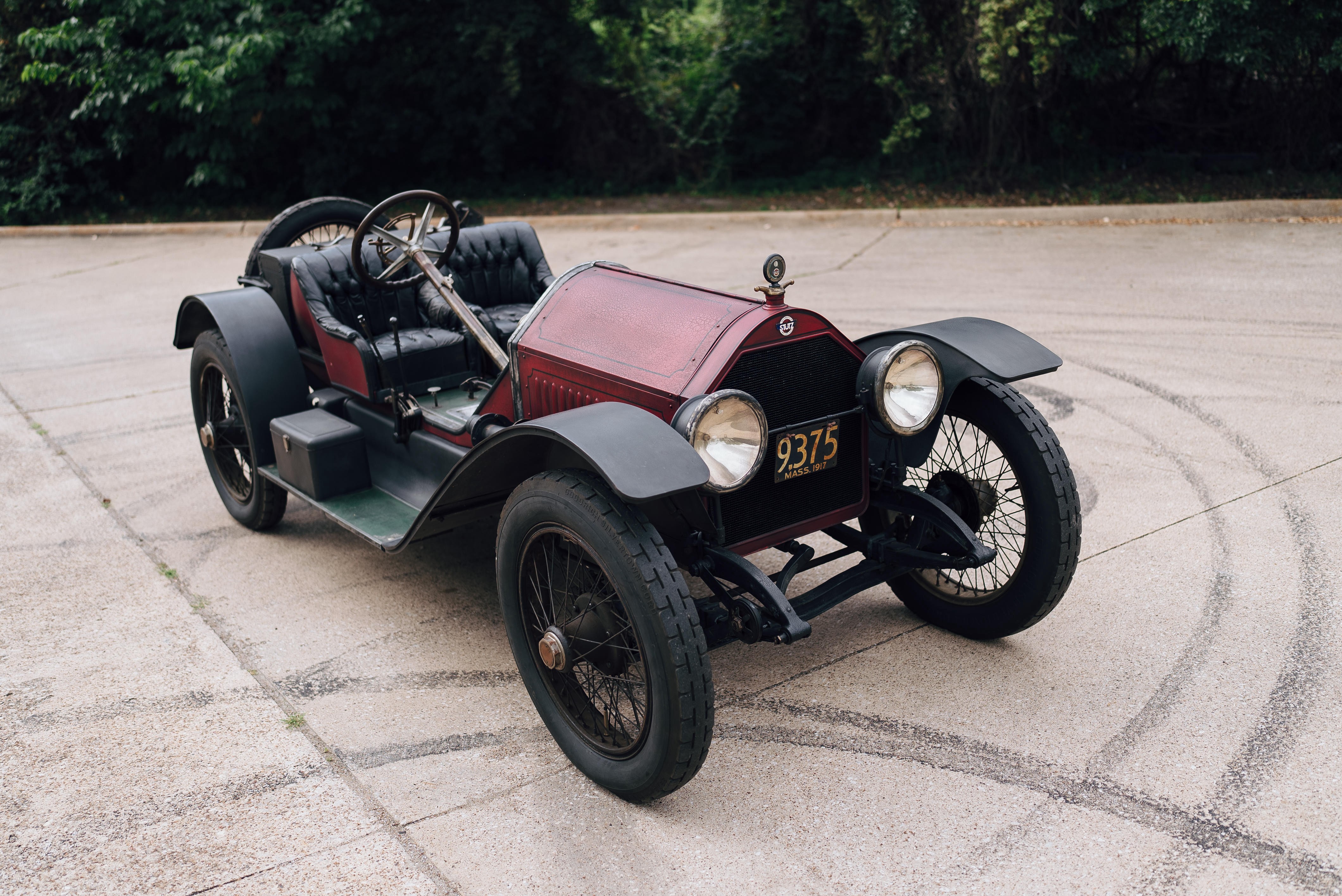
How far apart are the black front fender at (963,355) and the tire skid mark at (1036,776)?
3.07ft

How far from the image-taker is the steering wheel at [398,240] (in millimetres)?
4305

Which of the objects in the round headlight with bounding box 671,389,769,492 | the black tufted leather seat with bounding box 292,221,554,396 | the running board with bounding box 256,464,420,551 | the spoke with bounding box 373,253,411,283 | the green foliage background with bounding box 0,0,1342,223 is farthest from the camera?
the green foliage background with bounding box 0,0,1342,223

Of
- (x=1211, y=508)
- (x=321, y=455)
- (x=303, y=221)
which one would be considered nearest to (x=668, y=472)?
(x=321, y=455)

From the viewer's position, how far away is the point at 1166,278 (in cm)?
861

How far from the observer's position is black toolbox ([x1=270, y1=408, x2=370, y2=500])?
4387 millimetres

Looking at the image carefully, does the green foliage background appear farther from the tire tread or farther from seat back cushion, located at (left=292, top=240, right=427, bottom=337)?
the tire tread

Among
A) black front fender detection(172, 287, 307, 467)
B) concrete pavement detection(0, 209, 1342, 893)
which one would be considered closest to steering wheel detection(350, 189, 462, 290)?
black front fender detection(172, 287, 307, 467)

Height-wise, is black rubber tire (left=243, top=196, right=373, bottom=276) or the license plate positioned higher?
black rubber tire (left=243, top=196, right=373, bottom=276)

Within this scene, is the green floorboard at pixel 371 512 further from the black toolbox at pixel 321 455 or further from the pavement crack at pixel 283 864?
the pavement crack at pixel 283 864

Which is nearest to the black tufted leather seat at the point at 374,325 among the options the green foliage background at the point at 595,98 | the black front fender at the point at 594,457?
the black front fender at the point at 594,457

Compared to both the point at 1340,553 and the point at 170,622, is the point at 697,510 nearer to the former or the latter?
the point at 170,622

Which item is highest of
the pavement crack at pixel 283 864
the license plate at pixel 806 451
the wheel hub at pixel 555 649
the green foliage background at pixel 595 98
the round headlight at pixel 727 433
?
the green foliage background at pixel 595 98

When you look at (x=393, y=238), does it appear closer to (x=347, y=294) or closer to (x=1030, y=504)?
(x=347, y=294)

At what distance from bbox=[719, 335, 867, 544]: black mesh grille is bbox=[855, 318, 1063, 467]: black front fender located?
19 cm
